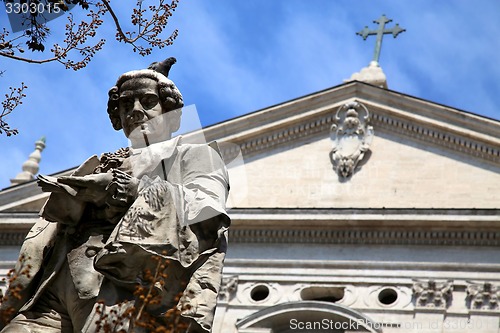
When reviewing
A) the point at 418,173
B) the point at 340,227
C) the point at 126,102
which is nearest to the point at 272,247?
the point at 340,227

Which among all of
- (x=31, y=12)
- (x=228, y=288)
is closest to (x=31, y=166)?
(x=228, y=288)

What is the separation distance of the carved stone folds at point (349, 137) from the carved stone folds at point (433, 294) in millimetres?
3075

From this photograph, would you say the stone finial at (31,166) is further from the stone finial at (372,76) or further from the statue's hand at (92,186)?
the statue's hand at (92,186)

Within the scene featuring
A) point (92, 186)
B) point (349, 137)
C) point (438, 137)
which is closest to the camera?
point (92, 186)

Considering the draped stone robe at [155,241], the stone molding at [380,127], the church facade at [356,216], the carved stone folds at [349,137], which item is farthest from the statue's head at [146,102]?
the carved stone folds at [349,137]

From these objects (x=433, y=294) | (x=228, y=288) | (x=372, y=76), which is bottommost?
(x=228, y=288)

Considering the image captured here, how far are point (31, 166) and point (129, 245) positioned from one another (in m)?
24.5

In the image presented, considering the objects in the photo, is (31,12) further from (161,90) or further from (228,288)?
(228,288)

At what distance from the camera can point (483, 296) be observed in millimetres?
25031

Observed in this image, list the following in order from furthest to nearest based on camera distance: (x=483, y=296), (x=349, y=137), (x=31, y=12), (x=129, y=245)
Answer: (x=349, y=137)
(x=483, y=296)
(x=31, y=12)
(x=129, y=245)

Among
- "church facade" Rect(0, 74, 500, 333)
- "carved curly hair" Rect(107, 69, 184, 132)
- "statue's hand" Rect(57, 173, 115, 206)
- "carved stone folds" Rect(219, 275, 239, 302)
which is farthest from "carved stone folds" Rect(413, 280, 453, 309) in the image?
"statue's hand" Rect(57, 173, 115, 206)

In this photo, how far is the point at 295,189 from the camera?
27.6 metres

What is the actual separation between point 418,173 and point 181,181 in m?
22.1

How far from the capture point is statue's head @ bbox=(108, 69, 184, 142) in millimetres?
5793
